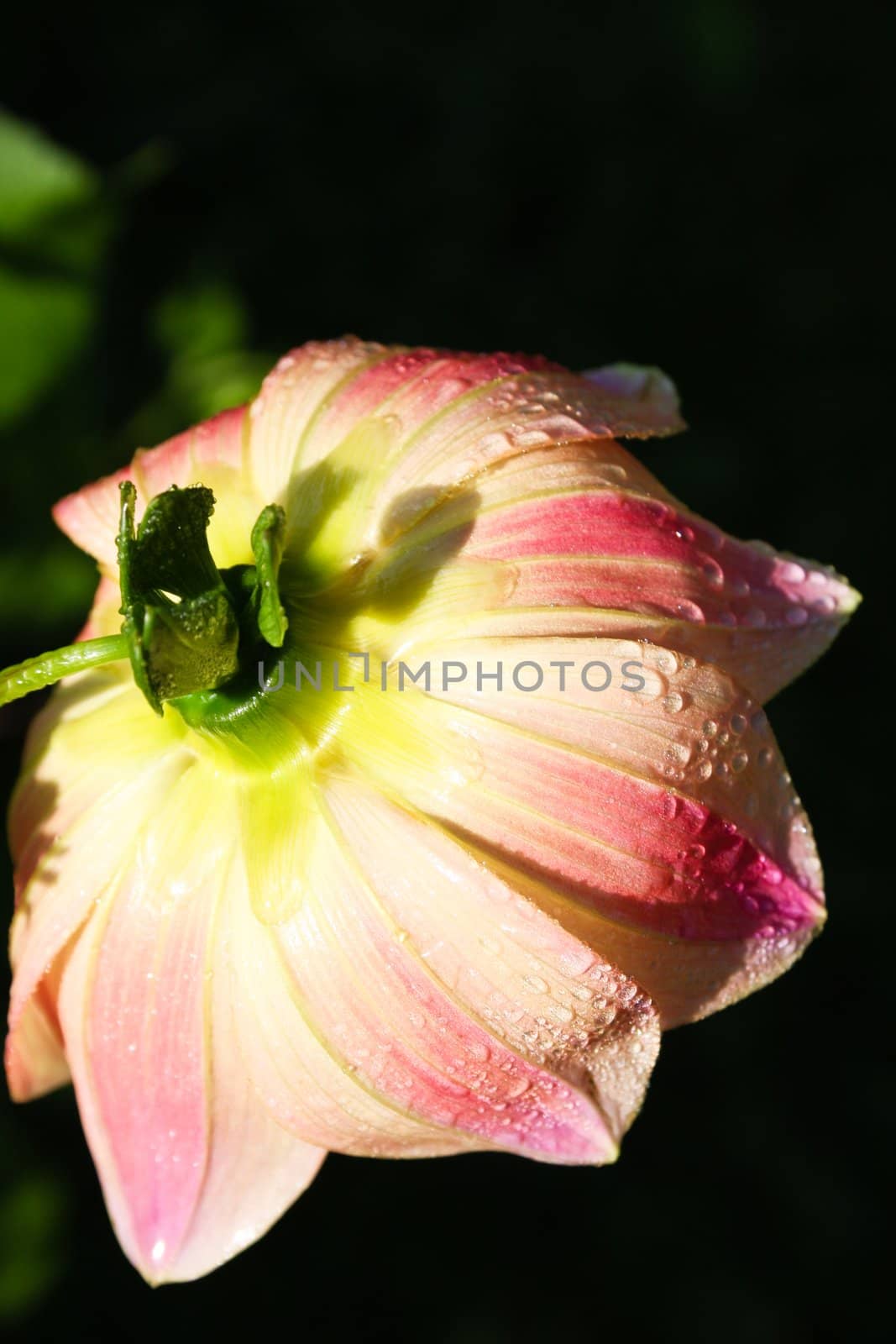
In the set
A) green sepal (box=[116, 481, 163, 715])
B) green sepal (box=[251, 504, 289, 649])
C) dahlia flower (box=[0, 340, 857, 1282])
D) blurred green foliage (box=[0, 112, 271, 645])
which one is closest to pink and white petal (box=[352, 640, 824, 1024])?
dahlia flower (box=[0, 340, 857, 1282])

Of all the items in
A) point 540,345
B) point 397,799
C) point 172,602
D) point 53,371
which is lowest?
point 540,345

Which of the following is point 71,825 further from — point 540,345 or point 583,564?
point 540,345

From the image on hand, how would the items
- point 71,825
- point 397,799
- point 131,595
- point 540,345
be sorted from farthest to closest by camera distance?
point 540,345 < point 71,825 < point 397,799 < point 131,595

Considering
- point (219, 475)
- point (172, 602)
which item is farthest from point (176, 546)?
point (219, 475)

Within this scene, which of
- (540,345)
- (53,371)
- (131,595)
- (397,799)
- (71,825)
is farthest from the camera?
(540,345)

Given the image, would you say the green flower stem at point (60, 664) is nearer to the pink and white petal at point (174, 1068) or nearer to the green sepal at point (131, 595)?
the green sepal at point (131, 595)

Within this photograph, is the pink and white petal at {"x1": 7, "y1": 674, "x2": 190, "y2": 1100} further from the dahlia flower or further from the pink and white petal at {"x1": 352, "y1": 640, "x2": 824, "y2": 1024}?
the pink and white petal at {"x1": 352, "y1": 640, "x2": 824, "y2": 1024}
